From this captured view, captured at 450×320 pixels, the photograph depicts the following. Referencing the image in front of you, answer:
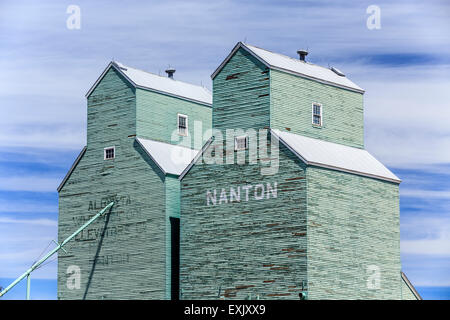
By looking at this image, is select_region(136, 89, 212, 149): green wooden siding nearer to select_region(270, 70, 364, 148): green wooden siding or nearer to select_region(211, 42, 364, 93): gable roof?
select_region(211, 42, 364, 93): gable roof

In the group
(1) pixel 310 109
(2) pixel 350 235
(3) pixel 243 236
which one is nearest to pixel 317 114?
(1) pixel 310 109

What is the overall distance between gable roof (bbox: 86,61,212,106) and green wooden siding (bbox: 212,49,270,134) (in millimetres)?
6643

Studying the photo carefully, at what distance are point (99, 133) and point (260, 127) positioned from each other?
12.4 metres

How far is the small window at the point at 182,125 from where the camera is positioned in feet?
203

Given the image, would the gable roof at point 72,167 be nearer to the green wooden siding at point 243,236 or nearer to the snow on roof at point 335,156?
the green wooden siding at point 243,236

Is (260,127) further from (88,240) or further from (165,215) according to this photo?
(88,240)

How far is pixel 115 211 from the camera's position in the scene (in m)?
58.0

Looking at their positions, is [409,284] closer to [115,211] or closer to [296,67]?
[296,67]

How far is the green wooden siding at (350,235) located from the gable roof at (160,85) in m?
14.7

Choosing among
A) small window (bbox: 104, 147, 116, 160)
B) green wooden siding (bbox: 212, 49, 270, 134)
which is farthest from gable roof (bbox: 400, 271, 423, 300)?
small window (bbox: 104, 147, 116, 160)

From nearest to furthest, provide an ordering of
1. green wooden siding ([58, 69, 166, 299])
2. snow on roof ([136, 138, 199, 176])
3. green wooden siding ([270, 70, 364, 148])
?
green wooden siding ([270, 70, 364, 148])
green wooden siding ([58, 69, 166, 299])
snow on roof ([136, 138, 199, 176])

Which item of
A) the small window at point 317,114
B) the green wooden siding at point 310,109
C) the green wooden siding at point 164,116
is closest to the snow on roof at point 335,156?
the green wooden siding at point 310,109

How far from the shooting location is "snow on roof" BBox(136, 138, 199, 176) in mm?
57094
